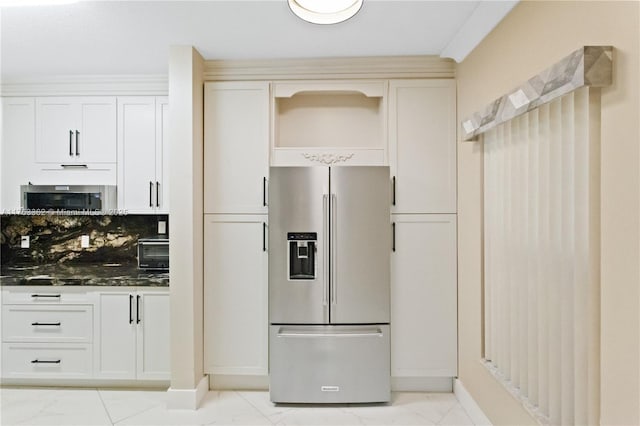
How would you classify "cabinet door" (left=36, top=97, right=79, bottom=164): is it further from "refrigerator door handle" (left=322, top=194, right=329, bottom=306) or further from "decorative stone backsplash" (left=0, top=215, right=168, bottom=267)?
"refrigerator door handle" (left=322, top=194, right=329, bottom=306)

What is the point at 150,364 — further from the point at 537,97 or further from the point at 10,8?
the point at 537,97

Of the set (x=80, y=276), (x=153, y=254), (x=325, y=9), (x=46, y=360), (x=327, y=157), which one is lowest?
(x=46, y=360)

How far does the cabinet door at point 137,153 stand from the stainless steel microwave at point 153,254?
10.7 inches

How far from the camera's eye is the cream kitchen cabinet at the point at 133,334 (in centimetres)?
302

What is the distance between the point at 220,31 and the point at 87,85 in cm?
148

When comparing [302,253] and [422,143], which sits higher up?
[422,143]

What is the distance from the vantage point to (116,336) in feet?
9.96

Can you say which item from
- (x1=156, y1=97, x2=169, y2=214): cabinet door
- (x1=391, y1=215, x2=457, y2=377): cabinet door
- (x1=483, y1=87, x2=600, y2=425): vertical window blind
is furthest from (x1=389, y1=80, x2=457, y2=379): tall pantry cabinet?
(x1=156, y1=97, x2=169, y2=214): cabinet door

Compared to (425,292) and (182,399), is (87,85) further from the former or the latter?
(425,292)

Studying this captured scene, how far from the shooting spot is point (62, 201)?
→ 323cm

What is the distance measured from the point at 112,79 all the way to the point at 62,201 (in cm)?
107

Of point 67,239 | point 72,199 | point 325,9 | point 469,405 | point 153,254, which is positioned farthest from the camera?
point 67,239

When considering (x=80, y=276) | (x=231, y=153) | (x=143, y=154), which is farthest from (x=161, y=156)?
(x=80, y=276)

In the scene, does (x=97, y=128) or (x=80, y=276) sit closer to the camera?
(x=80, y=276)
